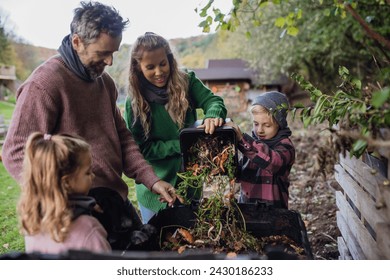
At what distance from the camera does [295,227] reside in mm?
2104

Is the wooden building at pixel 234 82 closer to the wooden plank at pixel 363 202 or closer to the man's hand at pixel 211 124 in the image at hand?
the wooden plank at pixel 363 202

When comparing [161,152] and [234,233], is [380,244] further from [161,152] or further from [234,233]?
[161,152]

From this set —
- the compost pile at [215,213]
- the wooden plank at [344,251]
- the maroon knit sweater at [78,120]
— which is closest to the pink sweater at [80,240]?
the maroon knit sweater at [78,120]

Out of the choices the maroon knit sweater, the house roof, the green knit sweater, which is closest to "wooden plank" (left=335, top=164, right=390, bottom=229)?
the green knit sweater

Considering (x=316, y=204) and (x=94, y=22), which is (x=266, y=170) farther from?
(x=316, y=204)

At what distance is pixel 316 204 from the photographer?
453cm

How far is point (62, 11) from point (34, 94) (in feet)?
2.59

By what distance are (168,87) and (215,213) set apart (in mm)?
784

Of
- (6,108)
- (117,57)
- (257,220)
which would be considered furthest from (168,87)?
(6,108)

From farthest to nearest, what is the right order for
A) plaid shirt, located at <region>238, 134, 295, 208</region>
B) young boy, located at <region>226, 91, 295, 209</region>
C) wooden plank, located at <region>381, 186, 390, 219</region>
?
young boy, located at <region>226, 91, 295, 209</region>
plaid shirt, located at <region>238, 134, 295, 208</region>
wooden plank, located at <region>381, 186, 390, 219</region>

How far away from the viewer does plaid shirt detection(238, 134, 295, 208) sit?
7.68ft

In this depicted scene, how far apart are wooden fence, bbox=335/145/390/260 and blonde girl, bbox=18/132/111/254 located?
41.1 inches

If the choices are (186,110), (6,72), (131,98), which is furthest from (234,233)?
(6,72)

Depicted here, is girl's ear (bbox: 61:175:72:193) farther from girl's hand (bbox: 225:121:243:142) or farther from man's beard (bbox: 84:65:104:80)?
girl's hand (bbox: 225:121:243:142)
